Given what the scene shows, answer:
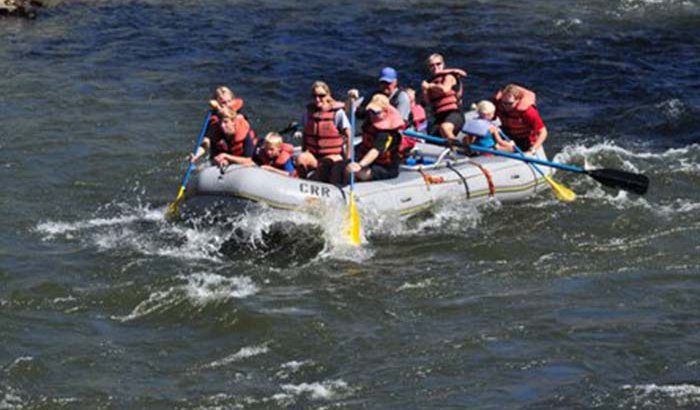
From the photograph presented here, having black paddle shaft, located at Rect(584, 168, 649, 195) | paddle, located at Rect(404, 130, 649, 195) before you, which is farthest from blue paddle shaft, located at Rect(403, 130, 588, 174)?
black paddle shaft, located at Rect(584, 168, 649, 195)

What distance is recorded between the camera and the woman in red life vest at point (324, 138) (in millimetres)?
13125

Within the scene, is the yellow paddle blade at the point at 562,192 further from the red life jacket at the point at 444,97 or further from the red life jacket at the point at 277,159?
the red life jacket at the point at 277,159

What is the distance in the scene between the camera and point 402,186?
43.9 feet

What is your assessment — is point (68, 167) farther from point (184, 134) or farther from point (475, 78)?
point (475, 78)

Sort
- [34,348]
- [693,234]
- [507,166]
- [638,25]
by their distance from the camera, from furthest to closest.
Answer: [638,25], [507,166], [693,234], [34,348]

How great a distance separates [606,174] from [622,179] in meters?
0.22

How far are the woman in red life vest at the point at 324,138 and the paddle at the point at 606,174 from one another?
935 millimetres

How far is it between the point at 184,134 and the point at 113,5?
29.1 ft

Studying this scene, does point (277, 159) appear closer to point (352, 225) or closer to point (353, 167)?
point (353, 167)

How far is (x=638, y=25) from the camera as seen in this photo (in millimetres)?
22703

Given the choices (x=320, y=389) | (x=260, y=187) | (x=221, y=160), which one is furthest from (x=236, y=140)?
(x=320, y=389)

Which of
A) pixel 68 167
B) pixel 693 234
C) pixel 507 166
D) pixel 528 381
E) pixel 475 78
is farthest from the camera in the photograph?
pixel 475 78

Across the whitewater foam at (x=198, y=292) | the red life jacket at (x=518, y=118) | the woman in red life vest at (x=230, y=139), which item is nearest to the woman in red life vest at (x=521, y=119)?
the red life jacket at (x=518, y=118)

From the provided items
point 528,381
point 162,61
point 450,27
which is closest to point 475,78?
point 450,27
